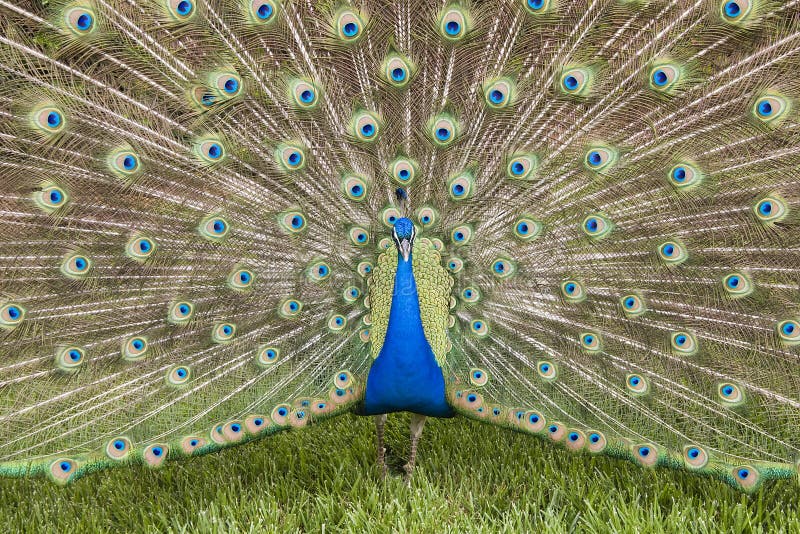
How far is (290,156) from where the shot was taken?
2754 mm

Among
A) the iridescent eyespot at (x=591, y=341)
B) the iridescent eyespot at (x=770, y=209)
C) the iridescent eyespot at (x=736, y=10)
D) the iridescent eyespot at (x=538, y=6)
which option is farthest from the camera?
the iridescent eyespot at (x=591, y=341)

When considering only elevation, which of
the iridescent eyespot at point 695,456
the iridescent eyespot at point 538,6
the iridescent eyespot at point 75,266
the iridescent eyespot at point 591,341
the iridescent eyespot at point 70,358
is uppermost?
the iridescent eyespot at point 538,6

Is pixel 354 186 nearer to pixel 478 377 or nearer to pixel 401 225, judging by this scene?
pixel 401 225

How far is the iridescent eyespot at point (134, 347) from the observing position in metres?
2.81

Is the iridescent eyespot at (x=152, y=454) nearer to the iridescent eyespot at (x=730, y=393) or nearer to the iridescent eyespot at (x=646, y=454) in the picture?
the iridescent eyespot at (x=646, y=454)

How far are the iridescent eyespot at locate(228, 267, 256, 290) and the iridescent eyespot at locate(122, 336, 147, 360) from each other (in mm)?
403

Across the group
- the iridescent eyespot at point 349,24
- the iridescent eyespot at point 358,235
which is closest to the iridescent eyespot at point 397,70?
the iridescent eyespot at point 349,24

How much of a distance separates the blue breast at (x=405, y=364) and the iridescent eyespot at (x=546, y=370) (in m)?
0.40

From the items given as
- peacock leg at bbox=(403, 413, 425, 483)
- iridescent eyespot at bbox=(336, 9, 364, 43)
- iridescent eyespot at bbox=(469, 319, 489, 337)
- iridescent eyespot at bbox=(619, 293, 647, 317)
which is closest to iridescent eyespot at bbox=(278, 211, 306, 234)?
iridescent eyespot at bbox=(336, 9, 364, 43)

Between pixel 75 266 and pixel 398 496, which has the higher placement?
pixel 75 266

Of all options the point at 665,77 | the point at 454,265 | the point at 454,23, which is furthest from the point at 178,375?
the point at 665,77

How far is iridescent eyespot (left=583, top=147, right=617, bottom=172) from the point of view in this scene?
2705mm

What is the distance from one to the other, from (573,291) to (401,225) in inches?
30.3

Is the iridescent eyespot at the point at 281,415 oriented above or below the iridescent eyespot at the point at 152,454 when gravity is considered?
above
